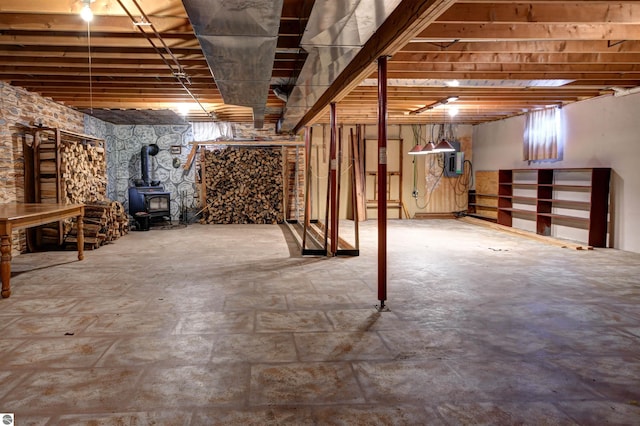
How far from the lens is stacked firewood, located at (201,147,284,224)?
33.2ft

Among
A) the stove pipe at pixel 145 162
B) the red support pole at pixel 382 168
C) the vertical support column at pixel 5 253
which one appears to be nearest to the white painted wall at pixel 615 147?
the red support pole at pixel 382 168

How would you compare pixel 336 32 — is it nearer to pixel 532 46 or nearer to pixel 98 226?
pixel 532 46

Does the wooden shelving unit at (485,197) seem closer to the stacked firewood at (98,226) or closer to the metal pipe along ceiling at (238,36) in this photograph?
the metal pipe along ceiling at (238,36)

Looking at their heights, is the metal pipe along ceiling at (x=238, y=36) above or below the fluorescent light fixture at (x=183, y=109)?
below

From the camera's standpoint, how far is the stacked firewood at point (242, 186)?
10.1 m

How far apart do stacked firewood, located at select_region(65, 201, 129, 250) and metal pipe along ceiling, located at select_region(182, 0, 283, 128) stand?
360 centimetres

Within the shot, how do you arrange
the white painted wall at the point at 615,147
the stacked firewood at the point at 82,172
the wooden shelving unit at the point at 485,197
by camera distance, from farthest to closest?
the wooden shelving unit at the point at 485,197 < the stacked firewood at the point at 82,172 < the white painted wall at the point at 615,147

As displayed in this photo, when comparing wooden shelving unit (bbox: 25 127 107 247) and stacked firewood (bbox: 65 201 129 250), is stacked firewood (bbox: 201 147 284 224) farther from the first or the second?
wooden shelving unit (bbox: 25 127 107 247)

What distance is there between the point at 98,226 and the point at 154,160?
3831 millimetres

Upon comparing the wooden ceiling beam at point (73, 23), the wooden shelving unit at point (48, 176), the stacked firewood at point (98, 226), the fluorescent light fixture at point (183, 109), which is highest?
the fluorescent light fixture at point (183, 109)

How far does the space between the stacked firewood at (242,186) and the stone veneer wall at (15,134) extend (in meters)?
3.79

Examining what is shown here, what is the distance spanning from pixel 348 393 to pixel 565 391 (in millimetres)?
1161

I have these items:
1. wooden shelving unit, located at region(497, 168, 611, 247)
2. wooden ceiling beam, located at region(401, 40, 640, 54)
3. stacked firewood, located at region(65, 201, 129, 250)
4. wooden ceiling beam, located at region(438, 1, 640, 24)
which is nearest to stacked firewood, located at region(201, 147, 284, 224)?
stacked firewood, located at region(65, 201, 129, 250)

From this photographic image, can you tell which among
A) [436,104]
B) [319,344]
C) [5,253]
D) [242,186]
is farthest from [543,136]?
[5,253]
